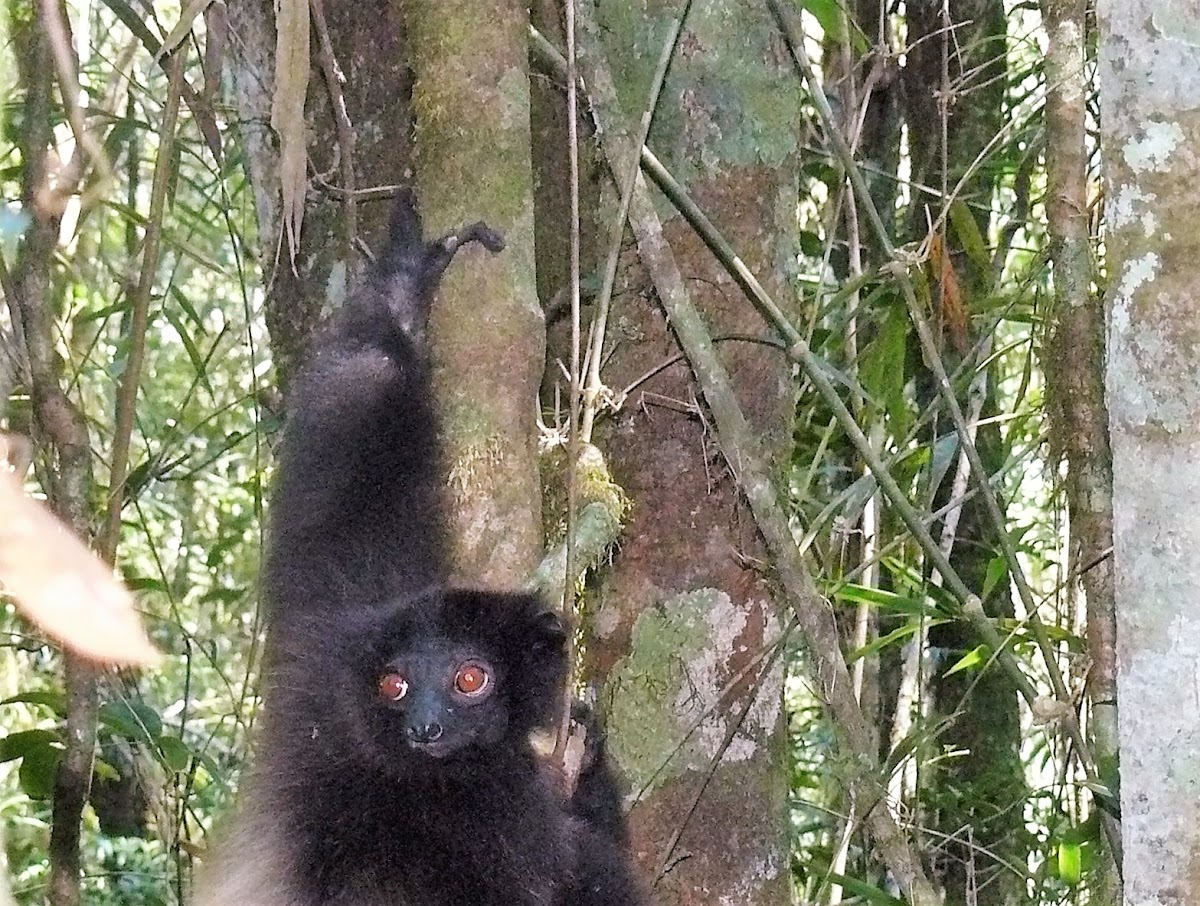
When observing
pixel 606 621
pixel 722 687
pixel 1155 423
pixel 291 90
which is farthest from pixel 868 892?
pixel 291 90

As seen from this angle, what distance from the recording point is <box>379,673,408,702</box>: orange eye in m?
2.89

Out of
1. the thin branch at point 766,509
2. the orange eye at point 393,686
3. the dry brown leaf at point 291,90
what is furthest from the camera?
the orange eye at point 393,686

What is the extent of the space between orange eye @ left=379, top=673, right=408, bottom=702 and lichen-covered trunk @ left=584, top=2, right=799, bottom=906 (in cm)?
65

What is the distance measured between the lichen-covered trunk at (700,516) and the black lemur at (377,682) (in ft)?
1.29

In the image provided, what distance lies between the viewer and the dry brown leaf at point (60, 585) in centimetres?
146

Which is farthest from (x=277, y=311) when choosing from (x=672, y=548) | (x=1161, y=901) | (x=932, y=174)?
(x=932, y=174)

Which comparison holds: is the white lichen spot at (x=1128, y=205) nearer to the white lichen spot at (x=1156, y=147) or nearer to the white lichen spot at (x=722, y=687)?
the white lichen spot at (x=1156, y=147)

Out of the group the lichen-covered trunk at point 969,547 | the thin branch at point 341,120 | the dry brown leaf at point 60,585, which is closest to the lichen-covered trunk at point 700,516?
the thin branch at point 341,120

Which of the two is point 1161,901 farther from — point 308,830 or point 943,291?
point 943,291

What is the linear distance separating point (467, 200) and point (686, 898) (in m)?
1.90

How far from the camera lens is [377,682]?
2.93 metres

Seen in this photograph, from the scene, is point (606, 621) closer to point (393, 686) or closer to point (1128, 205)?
point (393, 686)

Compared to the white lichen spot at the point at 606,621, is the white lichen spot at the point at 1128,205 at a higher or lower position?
higher

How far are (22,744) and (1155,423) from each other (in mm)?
2679
